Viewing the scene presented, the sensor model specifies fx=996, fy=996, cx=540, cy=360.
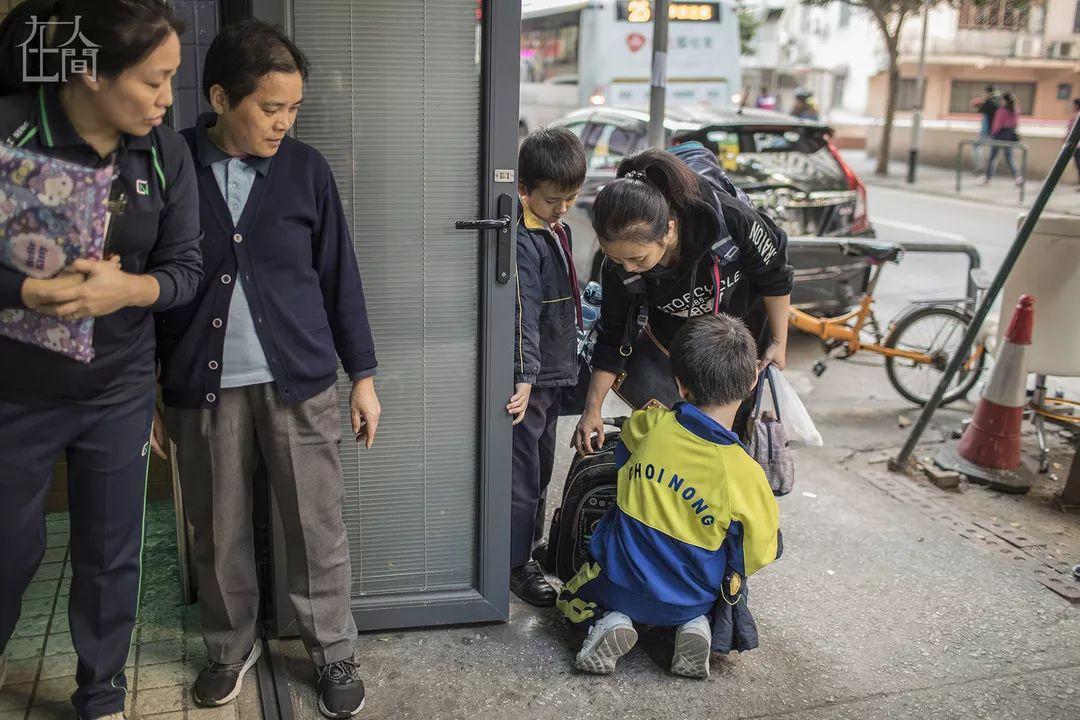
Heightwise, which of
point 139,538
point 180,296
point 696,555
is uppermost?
point 180,296

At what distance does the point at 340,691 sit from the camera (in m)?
2.84

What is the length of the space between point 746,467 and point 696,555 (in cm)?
31

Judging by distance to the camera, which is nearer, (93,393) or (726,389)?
(93,393)

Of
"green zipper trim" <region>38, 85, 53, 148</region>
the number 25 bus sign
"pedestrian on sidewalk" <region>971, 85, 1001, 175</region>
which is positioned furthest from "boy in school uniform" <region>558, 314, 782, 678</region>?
"pedestrian on sidewalk" <region>971, 85, 1001, 175</region>

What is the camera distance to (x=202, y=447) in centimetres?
264

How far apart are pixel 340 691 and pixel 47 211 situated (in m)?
1.54

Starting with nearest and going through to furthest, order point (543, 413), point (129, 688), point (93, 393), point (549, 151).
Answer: point (93, 393), point (129, 688), point (549, 151), point (543, 413)

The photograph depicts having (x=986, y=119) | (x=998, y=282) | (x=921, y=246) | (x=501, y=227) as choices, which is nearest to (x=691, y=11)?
(x=986, y=119)

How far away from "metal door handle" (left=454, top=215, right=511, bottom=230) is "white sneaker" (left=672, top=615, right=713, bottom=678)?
135 cm

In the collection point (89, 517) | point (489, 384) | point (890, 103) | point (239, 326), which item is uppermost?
point (890, 103)

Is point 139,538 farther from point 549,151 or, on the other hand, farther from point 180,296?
point 549,151

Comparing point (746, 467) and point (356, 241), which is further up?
point (356, 241)

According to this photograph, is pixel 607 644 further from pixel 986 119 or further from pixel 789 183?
pixel 986 119

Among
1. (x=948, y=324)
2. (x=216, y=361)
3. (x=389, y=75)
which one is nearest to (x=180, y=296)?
(x=216, y=361)
